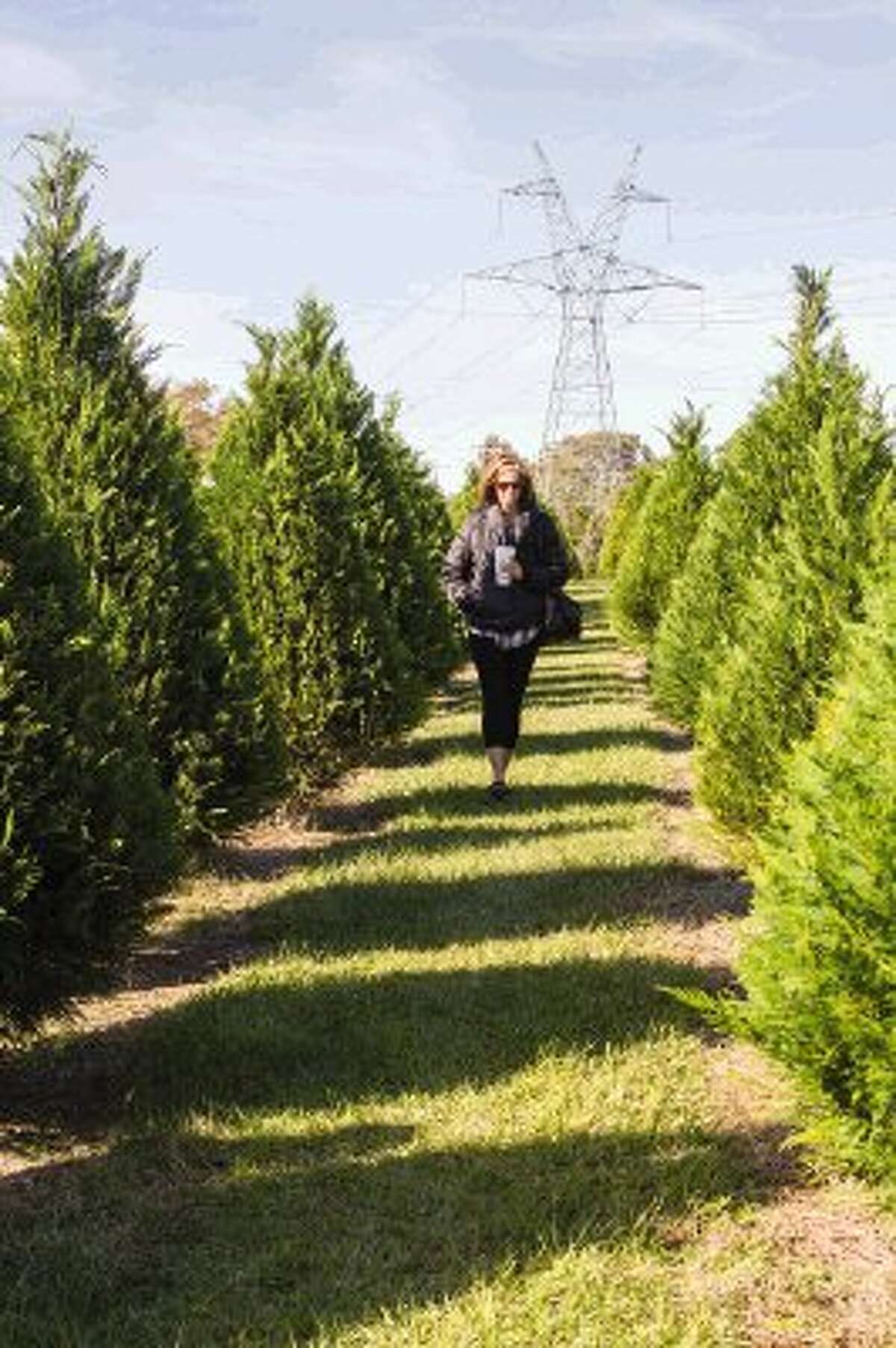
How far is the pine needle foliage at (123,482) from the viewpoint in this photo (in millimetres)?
8234

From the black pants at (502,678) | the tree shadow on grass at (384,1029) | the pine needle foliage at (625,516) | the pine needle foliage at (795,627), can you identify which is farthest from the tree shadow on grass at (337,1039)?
the pine needle foliage at (625,516)

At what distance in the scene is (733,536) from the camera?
11.7 m

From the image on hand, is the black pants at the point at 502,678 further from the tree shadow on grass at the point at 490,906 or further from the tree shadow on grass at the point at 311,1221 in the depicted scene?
the tree shadow on grass at the point at 311,1221

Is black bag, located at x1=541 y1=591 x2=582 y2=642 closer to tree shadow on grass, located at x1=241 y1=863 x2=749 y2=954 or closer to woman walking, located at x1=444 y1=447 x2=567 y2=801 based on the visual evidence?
Result: woman walking, located at x1=444 y1=447 x2=567 y2=801

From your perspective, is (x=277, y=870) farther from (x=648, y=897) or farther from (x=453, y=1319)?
(x=453, y=1319)

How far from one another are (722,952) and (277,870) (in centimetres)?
353

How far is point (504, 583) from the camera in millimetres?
10477

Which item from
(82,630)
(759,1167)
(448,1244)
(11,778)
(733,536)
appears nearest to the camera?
(448,1244)

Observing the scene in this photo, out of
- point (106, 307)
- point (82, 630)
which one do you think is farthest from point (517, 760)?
point (82, 630)

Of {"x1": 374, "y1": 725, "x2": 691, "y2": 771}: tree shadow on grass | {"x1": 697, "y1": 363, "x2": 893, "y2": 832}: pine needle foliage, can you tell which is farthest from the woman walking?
{"x1": 697, "y1": 363, "x2": 893, "y2": 832}: pine needle foliage

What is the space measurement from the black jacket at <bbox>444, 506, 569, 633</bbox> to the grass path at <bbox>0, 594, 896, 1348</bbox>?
2.76 metres

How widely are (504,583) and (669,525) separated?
971 cm

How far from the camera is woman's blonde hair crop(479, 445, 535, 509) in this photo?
10.6 metres

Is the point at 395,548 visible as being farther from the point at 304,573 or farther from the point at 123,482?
the point at 123,482
